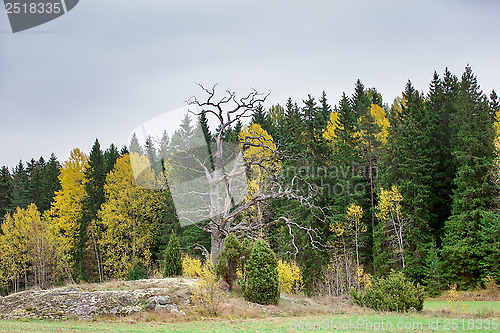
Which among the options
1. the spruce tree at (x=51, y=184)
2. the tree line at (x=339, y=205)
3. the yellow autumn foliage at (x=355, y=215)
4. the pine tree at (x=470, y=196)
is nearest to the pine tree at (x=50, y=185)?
the spruce tree at (x=51, y=184)

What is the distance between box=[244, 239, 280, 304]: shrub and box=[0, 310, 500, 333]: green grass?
7.46 feet

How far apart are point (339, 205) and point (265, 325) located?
76.1 feet

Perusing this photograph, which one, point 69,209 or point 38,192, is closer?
point 69,209

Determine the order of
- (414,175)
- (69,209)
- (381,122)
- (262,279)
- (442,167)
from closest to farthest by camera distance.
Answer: (262,279)
(414,175)
(442,167)
(69,209)
(381,122)

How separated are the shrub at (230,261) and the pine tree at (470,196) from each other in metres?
17.2

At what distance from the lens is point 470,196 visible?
2820 centimetres

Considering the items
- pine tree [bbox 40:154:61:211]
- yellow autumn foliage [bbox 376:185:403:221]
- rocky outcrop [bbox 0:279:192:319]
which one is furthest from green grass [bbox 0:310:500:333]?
pine tree [bbox 40:154:61:211]

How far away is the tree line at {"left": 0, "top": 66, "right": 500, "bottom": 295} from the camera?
27.9 meters

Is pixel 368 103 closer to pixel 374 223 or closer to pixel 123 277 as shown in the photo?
pixel 374 223

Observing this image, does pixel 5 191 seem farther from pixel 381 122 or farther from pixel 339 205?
pixel 381 122

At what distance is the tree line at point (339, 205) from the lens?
27.9 meters

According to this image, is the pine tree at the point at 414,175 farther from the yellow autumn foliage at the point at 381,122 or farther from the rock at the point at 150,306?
the rock at the point at 150,306

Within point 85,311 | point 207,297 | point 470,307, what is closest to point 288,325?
point 207,297

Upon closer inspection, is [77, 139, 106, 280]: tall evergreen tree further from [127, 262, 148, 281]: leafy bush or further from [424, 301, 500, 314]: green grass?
[424, 301, 500, 314]: green grass
